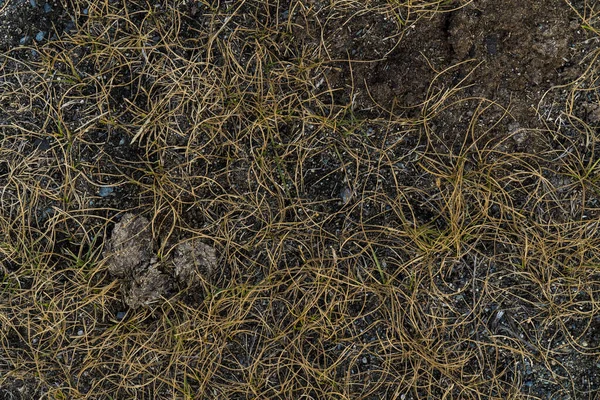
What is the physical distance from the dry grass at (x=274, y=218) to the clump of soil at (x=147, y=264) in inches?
1.3

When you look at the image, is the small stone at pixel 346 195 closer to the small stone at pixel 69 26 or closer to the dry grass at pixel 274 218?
the dry grass at pixel 274 218

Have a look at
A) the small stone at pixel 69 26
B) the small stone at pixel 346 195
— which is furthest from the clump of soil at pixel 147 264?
the small stone at pixel 69 26

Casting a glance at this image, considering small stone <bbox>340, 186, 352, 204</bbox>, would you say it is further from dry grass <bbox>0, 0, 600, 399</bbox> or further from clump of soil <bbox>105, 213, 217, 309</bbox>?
clump of soil <bbox>105, 213, 217, 309</bbox>

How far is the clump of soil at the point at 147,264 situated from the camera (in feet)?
5.29

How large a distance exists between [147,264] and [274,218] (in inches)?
16.6

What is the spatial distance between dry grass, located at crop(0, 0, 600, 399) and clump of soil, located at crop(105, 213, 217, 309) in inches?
1.3

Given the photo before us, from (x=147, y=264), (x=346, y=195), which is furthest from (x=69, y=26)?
(x=346, y=195)

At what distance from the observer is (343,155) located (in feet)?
5.28

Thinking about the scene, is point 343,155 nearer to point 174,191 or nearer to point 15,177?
point 174,191

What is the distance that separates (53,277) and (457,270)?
1.27 meters

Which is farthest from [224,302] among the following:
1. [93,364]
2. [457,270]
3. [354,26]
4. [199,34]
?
[354,26]

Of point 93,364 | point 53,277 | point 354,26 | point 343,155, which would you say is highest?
point 354,26

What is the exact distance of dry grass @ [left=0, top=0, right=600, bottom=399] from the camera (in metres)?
1.57

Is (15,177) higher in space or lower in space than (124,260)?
higher
